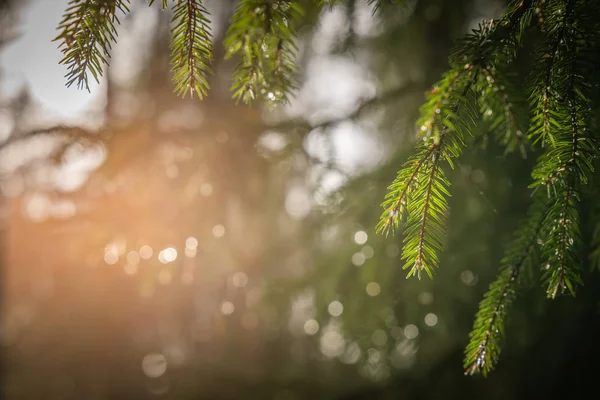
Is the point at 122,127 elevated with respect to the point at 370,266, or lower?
elevated

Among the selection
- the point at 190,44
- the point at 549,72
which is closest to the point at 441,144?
the point at 549,72

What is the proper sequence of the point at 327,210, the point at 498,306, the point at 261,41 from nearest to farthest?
the point at 261,41 < the point at 498,306 < the point at 327,210

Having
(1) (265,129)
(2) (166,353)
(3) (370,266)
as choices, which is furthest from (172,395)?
(1) (265,129)

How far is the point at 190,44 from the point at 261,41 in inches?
6.6

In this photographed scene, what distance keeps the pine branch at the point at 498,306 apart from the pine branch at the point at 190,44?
79 centimetres

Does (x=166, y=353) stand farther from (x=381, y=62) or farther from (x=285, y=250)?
(x=381, y=62)

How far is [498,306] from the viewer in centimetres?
77

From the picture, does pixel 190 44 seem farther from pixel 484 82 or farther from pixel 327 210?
pixel 327 210

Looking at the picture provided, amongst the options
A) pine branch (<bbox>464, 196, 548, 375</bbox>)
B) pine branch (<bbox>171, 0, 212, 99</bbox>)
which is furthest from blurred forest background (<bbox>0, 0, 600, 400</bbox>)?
pine branch (<bbox>171, 0, 212, 99</bbox>)

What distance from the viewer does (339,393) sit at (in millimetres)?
2414

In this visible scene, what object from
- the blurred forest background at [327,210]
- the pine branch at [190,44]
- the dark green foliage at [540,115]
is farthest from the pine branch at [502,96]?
the blurred forest background at [327,210]

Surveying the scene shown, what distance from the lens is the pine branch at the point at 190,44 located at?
65cm

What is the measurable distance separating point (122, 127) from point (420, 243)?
1.78 meters

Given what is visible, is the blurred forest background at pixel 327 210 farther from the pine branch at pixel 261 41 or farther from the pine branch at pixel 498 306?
the pine branch at pixel 261 41
